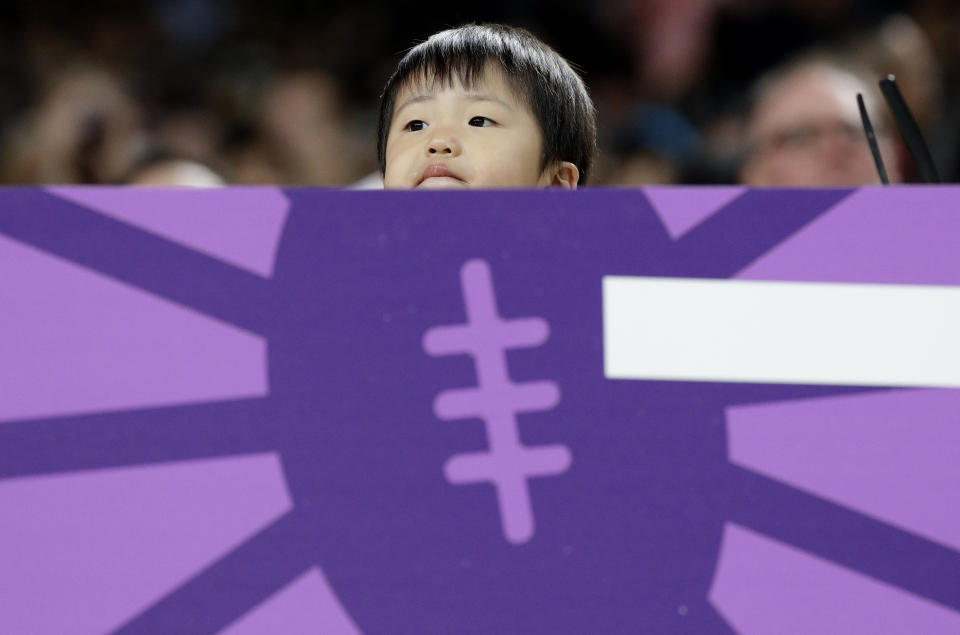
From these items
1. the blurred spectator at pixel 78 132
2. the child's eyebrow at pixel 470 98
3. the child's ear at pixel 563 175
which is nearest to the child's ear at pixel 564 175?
the child's ear at pixel 563 175

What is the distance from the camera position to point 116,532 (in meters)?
0.79

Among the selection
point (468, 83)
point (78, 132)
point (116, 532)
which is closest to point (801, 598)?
point (116, 532)

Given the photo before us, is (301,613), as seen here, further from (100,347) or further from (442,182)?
(442,182)

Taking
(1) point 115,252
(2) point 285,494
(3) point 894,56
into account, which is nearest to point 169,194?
(1) point 115,252

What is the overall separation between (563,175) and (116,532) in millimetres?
870

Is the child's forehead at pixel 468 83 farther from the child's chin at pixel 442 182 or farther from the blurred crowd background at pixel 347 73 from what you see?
the blurred crowd background at pixel 347 73

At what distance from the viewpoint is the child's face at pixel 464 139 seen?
1.35 meters

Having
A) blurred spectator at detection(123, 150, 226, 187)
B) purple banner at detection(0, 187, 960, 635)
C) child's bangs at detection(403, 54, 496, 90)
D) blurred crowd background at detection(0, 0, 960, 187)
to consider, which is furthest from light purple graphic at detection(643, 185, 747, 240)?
blurred crowd background at detection(0, 0, 960, 187)

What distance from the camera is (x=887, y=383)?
2.61 feet

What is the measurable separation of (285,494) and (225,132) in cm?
237

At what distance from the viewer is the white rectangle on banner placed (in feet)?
2.58

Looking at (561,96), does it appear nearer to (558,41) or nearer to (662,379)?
(662,379)

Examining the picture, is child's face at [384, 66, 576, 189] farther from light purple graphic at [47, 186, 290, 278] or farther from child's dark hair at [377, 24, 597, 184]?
light purple graphic at [47, 186, 290, 278]

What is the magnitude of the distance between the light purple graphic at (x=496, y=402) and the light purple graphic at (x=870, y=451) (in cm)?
13
